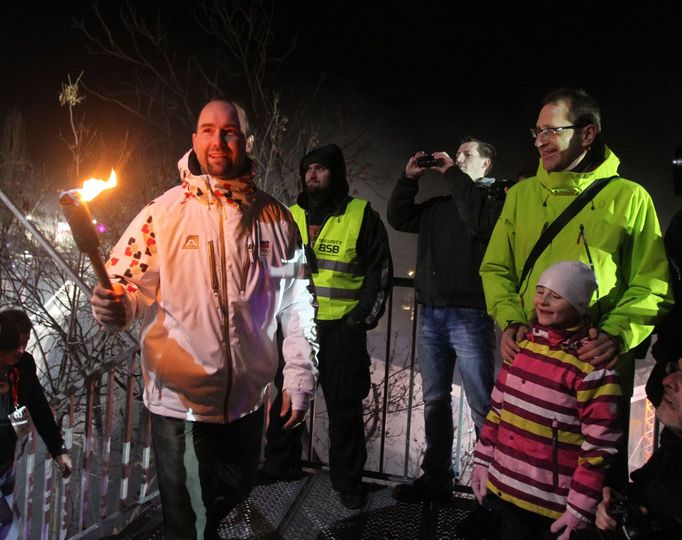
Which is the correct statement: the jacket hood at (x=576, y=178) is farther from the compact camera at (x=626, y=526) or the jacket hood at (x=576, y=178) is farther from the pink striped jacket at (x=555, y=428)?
the compact camera at (x=626, y=526)

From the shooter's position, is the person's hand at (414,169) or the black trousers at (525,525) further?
the person's hand at (414,169)

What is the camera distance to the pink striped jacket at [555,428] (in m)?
2.23

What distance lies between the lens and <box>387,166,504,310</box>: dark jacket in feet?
11.8

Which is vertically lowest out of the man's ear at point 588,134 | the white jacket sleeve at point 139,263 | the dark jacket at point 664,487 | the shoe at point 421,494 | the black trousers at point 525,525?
the shoe at point 421,494

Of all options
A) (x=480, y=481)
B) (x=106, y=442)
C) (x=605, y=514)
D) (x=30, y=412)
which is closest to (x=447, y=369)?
(x=480, y=481)

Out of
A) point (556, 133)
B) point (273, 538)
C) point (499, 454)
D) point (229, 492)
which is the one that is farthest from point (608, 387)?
point (273, 538)

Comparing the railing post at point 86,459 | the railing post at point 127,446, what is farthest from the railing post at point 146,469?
the railing post at point 86,459

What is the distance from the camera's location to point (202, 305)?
2297mm

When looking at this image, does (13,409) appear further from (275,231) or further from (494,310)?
(494,310)

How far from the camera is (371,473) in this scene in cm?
421

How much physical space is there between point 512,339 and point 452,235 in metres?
1.29

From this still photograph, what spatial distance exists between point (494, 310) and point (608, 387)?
77cm

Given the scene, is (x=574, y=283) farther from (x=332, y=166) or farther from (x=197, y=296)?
(x=332, y=166)

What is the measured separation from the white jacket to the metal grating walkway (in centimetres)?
143
